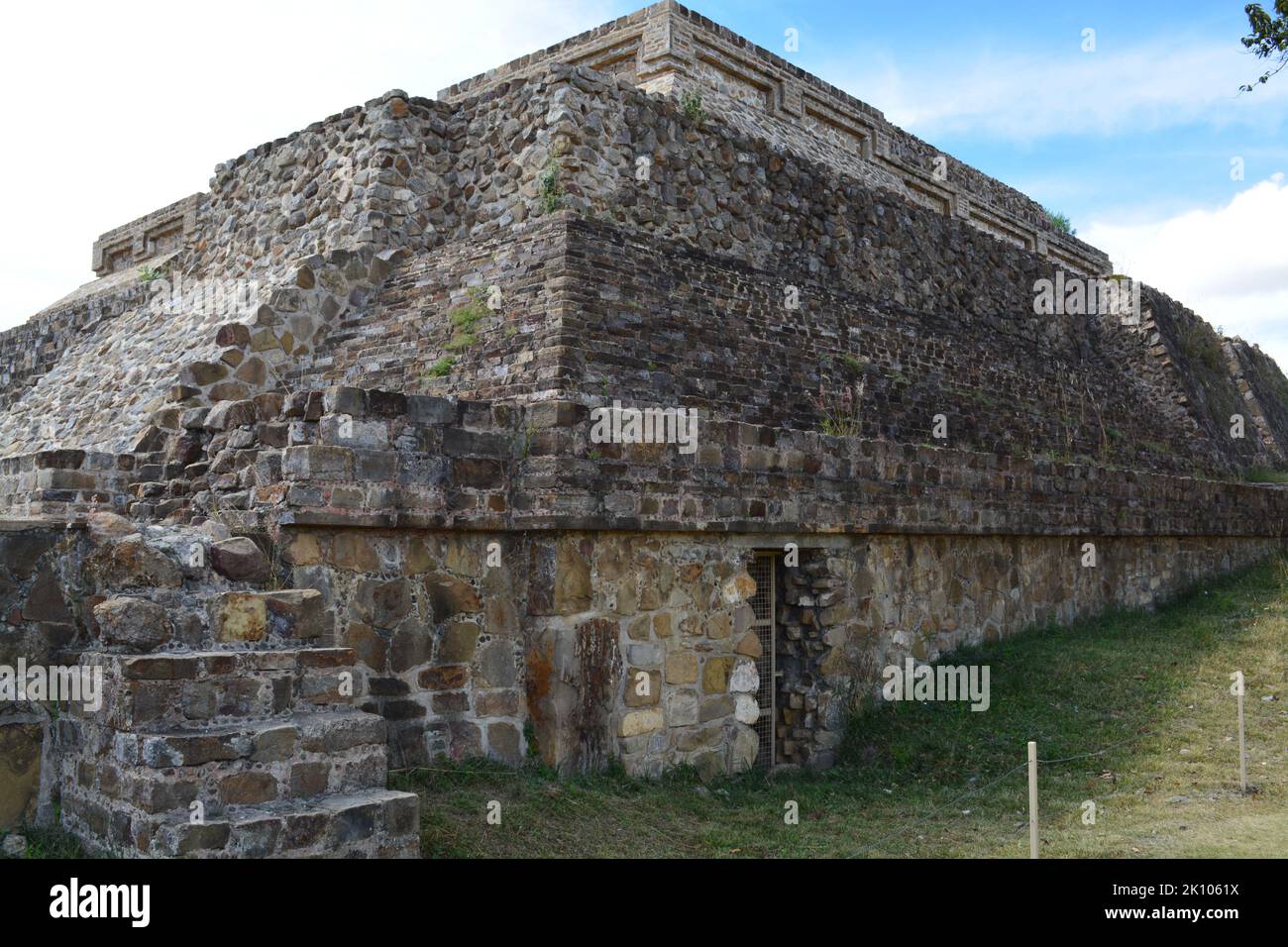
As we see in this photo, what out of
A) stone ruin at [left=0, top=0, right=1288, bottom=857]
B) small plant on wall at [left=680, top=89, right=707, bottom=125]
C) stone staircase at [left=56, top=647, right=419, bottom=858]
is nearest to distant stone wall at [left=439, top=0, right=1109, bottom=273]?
stone ruin at [left=0, top=0, right=1288, bottom=857]

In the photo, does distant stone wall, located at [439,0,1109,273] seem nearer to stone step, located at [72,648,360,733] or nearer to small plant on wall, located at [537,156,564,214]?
small plant on wall, located at [537,156,564,214]

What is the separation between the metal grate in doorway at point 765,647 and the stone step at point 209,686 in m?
4.07

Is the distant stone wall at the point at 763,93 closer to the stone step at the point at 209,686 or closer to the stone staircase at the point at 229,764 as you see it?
the stone step at the point at 209,686

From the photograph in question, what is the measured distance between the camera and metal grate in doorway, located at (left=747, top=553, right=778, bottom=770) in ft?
28.5

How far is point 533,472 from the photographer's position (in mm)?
6973

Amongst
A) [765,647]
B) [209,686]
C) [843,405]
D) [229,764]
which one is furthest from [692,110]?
[229,764]

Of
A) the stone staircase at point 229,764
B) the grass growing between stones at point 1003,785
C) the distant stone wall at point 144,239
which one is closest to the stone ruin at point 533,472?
the stone staircase at point 229,764

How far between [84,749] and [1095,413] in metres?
14.2

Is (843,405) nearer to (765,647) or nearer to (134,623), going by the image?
(765,647)

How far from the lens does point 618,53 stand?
15078 millimetres

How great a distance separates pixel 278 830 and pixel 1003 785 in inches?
203

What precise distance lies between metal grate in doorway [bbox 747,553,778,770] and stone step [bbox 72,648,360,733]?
407 centimetres
